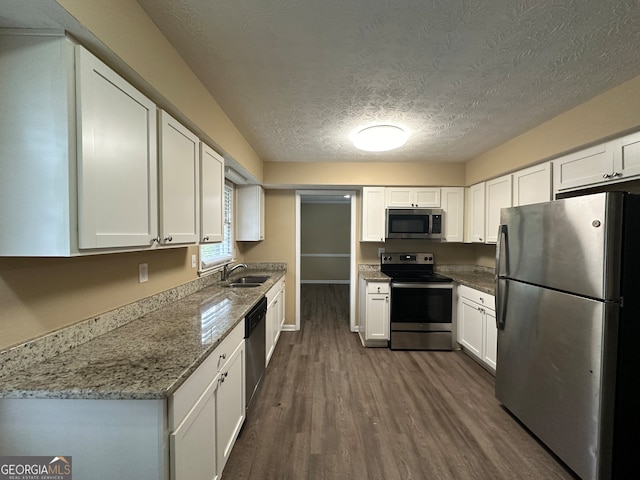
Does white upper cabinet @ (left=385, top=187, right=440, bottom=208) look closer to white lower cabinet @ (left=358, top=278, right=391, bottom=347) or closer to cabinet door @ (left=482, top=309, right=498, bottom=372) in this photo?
white lower cabinet @ (left=358, top=278, right=391, bottom=347)

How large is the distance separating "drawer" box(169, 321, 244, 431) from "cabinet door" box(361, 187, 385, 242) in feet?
7.89

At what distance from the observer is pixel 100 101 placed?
973mm

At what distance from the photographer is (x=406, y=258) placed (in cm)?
381

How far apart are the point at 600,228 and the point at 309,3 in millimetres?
1839

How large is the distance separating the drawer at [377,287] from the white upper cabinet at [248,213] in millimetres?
1621

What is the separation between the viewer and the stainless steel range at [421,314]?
3.27 metres

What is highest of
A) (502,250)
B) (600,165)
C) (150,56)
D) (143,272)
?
(150,56)

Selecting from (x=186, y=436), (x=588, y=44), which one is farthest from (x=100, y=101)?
(x=588, y=44)

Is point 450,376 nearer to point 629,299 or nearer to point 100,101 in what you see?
point 629,299

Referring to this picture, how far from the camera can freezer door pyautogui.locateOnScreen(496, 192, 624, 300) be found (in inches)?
54.6

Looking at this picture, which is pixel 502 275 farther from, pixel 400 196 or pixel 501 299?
pixel 400 196

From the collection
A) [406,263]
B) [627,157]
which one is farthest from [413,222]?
[627,157]

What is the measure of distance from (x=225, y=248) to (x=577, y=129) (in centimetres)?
352

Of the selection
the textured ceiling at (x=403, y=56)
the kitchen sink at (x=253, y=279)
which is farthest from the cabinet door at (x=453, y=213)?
the kitchen sink at (x=253, y=279)
